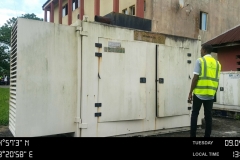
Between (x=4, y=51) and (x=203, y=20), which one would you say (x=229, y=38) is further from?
(x=4, y=51)

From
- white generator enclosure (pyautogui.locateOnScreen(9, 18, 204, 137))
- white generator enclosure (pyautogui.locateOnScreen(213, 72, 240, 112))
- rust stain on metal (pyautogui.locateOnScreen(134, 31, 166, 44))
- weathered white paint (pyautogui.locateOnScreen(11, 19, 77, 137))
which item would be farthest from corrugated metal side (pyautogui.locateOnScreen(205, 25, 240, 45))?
weathered white paint (pyautogui.locateOnScreen(11, 19, 77, 137))

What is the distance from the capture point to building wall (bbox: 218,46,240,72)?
10.1m

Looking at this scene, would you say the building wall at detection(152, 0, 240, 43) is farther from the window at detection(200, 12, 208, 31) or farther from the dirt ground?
the dirt ground

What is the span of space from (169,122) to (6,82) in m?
34.2

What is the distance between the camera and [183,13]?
14.9 metres

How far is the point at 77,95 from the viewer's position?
14.1 ft

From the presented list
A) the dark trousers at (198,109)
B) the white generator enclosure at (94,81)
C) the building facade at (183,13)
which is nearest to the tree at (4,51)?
the building facade at (183,13)
